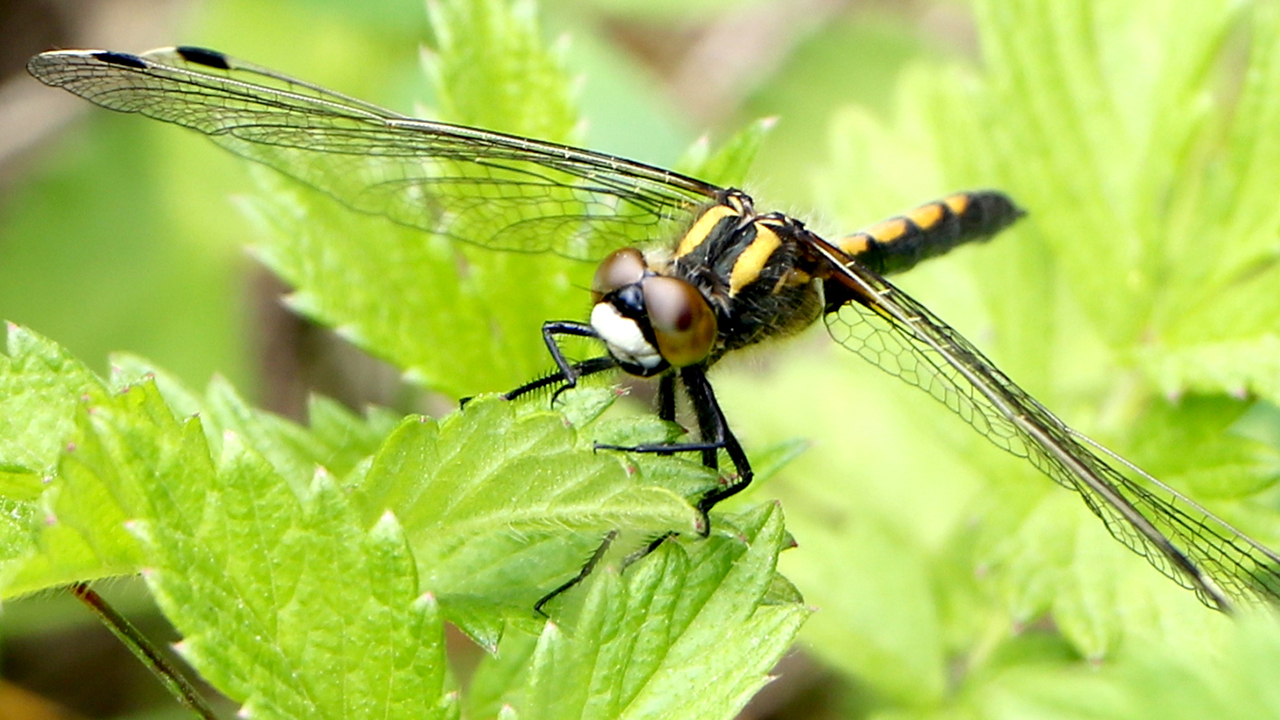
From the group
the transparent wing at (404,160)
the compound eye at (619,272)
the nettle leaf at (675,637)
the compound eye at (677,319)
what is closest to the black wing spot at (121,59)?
the transparent wing at (404,160)

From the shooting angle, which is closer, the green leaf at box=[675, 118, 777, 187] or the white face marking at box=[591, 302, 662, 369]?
the white face marking at box=[591, 302, 662, 369]

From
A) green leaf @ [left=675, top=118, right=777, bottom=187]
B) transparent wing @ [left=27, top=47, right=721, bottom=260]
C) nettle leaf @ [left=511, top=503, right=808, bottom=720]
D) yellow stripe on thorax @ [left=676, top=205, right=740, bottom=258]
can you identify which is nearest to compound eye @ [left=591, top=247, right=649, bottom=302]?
yellow stripe on thorax @ [left=676, top=205, right=740, bottom=258]

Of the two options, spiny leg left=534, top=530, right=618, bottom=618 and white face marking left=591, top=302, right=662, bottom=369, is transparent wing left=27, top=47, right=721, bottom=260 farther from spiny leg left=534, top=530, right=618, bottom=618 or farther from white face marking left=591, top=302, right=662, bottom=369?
spiny leg left=534, top=530, right=618, bottom=618

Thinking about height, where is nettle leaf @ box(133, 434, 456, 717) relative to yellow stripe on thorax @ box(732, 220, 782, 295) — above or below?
below

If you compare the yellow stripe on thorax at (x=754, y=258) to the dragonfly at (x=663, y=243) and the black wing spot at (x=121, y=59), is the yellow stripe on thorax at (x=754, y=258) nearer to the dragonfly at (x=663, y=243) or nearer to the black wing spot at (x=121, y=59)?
the dragonfly at (x=663, y=243)

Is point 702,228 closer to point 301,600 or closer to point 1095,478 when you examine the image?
point 1095,478

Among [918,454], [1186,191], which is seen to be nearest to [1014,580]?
[918,454]

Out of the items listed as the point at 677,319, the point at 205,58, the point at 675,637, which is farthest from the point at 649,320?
the point at 205,58
